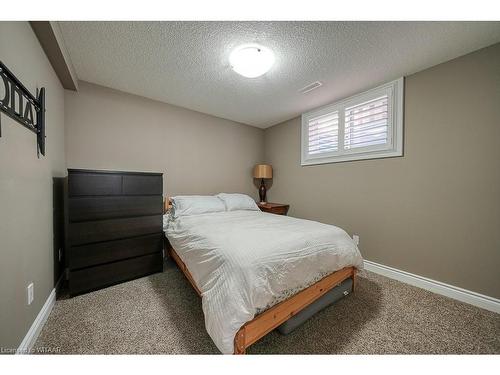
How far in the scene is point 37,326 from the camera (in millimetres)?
1234

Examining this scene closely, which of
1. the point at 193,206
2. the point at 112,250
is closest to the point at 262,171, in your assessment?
the point at 193,206

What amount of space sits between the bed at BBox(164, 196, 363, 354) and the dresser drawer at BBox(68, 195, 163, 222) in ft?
1.87

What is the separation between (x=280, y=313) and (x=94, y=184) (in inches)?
77.2

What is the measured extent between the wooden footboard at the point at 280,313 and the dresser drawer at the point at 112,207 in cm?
161

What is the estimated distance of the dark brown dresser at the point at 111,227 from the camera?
169 cm

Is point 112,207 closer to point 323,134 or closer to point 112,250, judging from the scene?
point 112,250

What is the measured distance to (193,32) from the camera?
1.44m

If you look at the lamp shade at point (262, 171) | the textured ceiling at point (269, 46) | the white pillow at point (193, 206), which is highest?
the textured ceiling at point (269, 46)

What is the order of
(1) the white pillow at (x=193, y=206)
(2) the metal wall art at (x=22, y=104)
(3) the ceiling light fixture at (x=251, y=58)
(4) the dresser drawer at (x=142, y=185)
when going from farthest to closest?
(1) the white pillow at (x=193, y=206) < (4) the dresser drawer at (x=142, y=185) < (3) the ceiling light fixture at (x=251, y=58) < (2) the metal wall art at (x=22, y=104)

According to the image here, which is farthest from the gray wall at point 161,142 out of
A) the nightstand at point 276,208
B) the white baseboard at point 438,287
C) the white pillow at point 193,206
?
the white baseboard at point 438,287

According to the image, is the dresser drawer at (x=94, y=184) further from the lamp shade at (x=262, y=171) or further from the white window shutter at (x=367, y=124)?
the white window shutter at (x=367, y=124)

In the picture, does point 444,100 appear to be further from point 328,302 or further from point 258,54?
point 328,302

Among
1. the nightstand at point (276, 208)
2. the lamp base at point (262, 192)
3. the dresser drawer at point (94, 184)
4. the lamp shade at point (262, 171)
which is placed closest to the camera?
the dresser drawer at point (94, 184)
